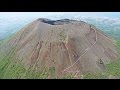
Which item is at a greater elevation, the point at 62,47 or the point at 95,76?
the point at 62,47

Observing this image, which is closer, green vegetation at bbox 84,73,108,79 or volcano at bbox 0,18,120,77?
green vegetation at bbox 84,73,108,79

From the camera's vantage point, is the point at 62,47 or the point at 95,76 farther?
the point at 62,47

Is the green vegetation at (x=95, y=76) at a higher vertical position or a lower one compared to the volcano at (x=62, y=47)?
lower

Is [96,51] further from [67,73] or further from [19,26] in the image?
[19,26]

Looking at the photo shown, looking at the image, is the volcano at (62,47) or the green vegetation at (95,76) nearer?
the green vegetation at (95,76)

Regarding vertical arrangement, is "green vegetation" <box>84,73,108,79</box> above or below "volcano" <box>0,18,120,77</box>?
below

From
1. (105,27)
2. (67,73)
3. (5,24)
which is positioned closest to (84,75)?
(67,73)
